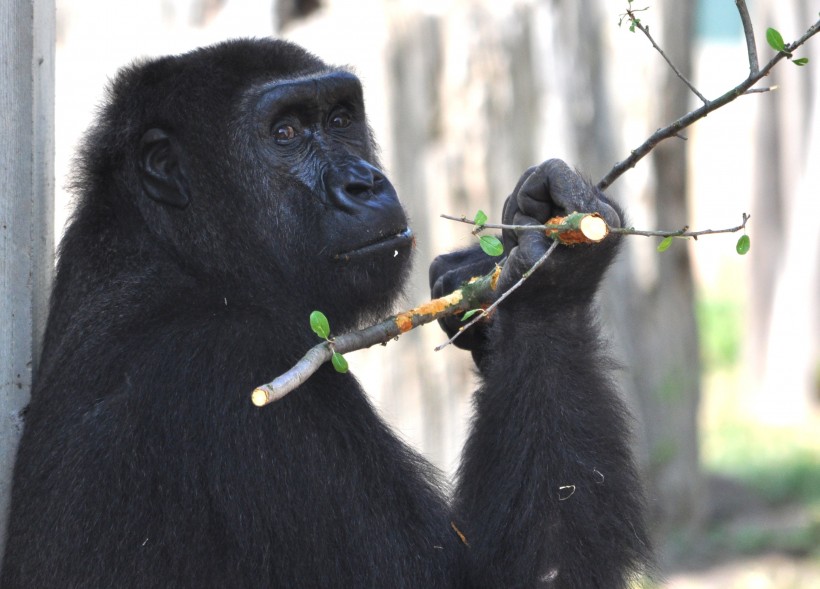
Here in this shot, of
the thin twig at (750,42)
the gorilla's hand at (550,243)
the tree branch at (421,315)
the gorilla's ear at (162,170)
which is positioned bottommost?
the tree branch at (421,315)

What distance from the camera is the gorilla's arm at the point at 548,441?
3.26 metres

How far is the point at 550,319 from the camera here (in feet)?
11.3

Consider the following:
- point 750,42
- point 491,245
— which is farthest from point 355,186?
point 750,42

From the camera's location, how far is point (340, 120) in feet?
13.3

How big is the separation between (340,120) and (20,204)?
1.18 meters

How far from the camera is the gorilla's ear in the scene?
3609 mm

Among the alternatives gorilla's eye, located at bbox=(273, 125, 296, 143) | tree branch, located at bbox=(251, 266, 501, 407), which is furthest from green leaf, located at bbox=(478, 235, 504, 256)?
gorilla's eye, located at bbox=(273, 125, 296, 143)

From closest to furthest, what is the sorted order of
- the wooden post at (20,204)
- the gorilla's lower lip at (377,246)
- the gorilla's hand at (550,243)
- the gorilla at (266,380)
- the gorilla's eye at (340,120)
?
the gorilla at (266,380) < the gorilla's hand at (550,243) < the wooden post at (20,204) < the gorilla's lower lip at (377,246) < the gorilla's eye at (340,120)

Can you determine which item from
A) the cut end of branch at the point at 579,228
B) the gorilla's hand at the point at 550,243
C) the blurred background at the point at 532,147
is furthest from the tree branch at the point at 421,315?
the blurred background at the point at 532,147

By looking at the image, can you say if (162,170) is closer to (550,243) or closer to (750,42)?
(550,243)

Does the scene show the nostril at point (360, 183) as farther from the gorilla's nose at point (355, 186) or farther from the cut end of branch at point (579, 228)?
the cut end of branch at point (579, 228)

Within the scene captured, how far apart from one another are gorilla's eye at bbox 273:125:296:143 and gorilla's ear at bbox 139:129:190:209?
0.35 meters

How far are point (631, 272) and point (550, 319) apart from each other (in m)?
4.75

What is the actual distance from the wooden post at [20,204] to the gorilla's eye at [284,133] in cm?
74
